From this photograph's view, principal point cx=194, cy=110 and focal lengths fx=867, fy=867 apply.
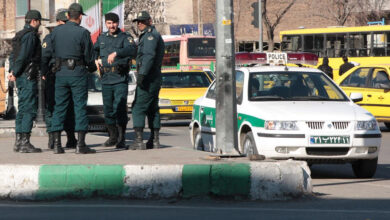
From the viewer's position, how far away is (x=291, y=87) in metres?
11.8

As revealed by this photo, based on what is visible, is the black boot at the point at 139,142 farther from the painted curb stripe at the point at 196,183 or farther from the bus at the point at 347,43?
the bus at the point at 347,43

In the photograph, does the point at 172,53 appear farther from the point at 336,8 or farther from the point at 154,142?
Result: the point at 154,142

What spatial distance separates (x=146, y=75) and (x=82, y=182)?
2.72 metres

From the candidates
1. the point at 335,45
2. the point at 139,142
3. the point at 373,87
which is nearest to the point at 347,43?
the point at 335,45

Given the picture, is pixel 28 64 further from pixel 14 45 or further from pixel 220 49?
pixel 220 49

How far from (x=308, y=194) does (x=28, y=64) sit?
400cm

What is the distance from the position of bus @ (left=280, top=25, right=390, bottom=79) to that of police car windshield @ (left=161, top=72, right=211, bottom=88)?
1249 centimetres

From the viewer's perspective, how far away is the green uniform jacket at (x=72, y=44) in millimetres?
10281

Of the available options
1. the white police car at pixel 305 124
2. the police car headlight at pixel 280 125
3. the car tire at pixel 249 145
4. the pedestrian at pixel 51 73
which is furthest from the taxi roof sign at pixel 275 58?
the police car headlight at pixel 280 125

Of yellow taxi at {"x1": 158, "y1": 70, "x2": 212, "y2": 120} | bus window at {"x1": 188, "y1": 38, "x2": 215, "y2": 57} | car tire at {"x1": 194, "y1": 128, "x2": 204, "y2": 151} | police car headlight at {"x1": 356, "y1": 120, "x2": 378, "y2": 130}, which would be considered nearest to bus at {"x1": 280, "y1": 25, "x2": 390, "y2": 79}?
bus window at {"x1": 188, "y1": 38, "x2": 215, "y2": 57}

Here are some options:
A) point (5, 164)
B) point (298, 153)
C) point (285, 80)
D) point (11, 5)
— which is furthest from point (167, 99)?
point (11, 5)

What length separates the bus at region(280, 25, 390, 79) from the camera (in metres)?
35.8

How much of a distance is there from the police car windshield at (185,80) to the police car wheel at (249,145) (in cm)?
1208

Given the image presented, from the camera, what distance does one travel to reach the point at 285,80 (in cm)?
1195
